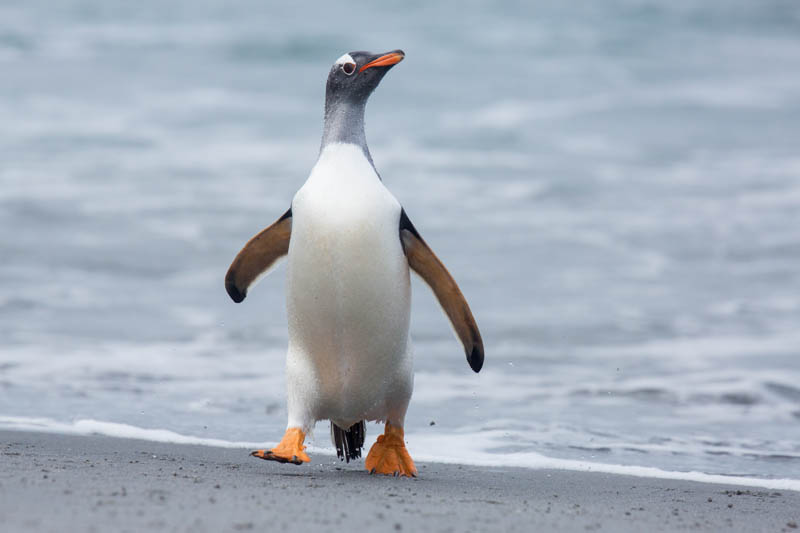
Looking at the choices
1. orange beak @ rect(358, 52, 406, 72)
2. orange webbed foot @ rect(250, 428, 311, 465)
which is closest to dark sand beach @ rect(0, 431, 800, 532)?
orange webbed foot @ rect(250, 428, 311, 465)

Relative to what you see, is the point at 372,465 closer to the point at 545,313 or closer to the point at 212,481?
the point at 212,481

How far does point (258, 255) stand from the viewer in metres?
4.55

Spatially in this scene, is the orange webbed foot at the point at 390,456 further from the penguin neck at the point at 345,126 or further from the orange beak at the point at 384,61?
the orange beak at the point at 384,61

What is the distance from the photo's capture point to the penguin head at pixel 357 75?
4.41 metres

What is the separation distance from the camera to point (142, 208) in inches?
579

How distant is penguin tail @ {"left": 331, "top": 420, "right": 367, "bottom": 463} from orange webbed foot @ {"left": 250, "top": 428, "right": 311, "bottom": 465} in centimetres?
51

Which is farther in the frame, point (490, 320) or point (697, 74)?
point (697, 74)

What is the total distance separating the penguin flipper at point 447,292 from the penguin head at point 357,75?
538 millimetres

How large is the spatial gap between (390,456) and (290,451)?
529 mm

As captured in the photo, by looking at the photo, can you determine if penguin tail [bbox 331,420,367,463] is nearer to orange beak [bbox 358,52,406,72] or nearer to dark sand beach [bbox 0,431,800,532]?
dark sand beach [bbox 0,431,800,532]

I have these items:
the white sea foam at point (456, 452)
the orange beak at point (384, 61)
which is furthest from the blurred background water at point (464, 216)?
the orange beak at point (384, 61)

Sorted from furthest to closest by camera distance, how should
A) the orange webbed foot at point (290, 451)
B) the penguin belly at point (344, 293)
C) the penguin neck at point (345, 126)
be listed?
the penguin neck at point (345, 126), the penguin belly at point (344, 293), the orange webbed foot at point (290, 451)

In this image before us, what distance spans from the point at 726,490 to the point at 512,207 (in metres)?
10.9

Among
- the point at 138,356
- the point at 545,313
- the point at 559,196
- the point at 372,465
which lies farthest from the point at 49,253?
the point at 372,465
